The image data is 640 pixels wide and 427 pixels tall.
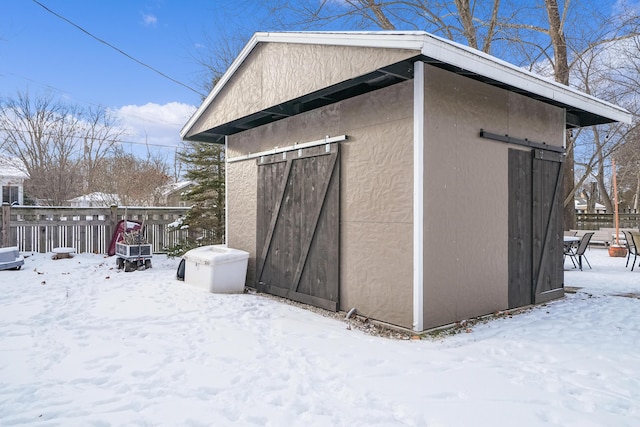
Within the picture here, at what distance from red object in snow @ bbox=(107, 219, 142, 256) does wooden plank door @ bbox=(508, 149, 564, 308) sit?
22.3 feet

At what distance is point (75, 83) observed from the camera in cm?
1814

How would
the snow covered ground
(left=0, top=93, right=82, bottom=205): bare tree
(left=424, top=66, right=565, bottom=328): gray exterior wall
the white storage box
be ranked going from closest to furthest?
the snow covered ground, (left=424, top=66, right=565, bottom=328): gray exterior wall, the white storage box, (left=0, top=93, right=82, bottom=205): bare tree

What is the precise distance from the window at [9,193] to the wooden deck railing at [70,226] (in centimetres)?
1227

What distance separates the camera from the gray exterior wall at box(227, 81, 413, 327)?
395 cm

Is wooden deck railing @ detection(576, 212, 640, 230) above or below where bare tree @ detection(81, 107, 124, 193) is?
below

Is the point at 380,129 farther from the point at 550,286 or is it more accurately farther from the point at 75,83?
the point at 75,83

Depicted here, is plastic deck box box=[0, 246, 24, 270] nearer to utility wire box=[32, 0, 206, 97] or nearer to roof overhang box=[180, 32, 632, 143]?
roof overhang box=[180, 32, 632, 143]

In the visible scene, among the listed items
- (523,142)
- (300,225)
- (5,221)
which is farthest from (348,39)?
(5,221)

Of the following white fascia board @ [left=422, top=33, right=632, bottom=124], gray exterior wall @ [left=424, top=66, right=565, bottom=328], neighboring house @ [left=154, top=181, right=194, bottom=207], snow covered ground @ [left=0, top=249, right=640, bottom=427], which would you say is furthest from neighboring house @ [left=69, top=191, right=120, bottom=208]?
white fascia board @ [left=422, top=33, right=632, bottom=124]

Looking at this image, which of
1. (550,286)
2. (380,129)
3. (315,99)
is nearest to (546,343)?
(550,286)

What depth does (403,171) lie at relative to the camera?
3.97 metres

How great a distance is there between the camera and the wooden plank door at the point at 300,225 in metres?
4.77

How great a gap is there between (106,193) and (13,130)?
18.8ft

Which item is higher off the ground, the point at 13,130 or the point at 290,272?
the point at 13,130
